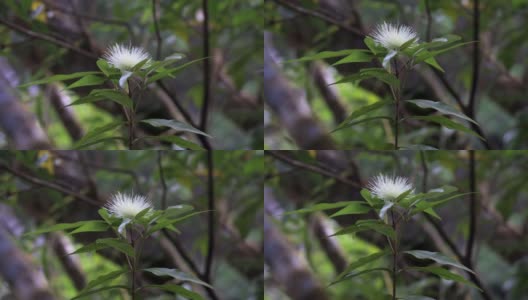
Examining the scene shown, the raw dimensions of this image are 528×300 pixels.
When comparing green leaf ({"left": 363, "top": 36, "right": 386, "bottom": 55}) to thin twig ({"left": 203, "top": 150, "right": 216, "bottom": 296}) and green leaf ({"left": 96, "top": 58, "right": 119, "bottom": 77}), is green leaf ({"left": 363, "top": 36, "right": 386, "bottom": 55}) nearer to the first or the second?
green leaf ({"left": 96, "top": 58, "right": 119, "bottom": 77})

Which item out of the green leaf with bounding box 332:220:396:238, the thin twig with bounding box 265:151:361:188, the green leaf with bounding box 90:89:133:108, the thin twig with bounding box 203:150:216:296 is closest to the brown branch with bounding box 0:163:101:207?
the thin twig with bounding box 203:150:216:296

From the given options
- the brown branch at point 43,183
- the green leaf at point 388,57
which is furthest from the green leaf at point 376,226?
the brown branch at point 43,183

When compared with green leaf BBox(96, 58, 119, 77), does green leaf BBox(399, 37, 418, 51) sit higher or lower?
higher

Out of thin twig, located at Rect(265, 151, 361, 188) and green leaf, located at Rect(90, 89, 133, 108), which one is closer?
Answer: green leaf, located at Rect(90, 89, 133, 108)

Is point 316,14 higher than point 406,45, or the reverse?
point 316,14

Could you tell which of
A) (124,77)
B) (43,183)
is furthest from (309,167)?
(124,77)

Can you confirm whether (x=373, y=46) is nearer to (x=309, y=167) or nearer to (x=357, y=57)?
(x=357, y=57)

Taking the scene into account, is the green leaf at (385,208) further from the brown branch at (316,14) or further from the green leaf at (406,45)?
the brown branch at (316,14)

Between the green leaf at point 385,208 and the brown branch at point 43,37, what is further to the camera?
the brown branch at point 43,37

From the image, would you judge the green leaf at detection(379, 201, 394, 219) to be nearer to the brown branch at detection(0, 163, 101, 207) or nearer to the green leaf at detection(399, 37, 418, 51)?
the green leaf at detection(399, 37, 418, 51)

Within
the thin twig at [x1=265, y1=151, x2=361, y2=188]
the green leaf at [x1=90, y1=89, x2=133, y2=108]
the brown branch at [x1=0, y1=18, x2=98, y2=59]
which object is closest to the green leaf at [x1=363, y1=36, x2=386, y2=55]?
the green leaf at [x1=90, y1=89, x2=133, y2=108]

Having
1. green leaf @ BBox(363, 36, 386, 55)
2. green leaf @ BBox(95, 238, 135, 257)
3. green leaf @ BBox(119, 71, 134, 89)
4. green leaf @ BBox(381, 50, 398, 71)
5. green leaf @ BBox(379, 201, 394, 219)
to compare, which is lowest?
green leaf @ BBox(95, 238, 135, 257)
